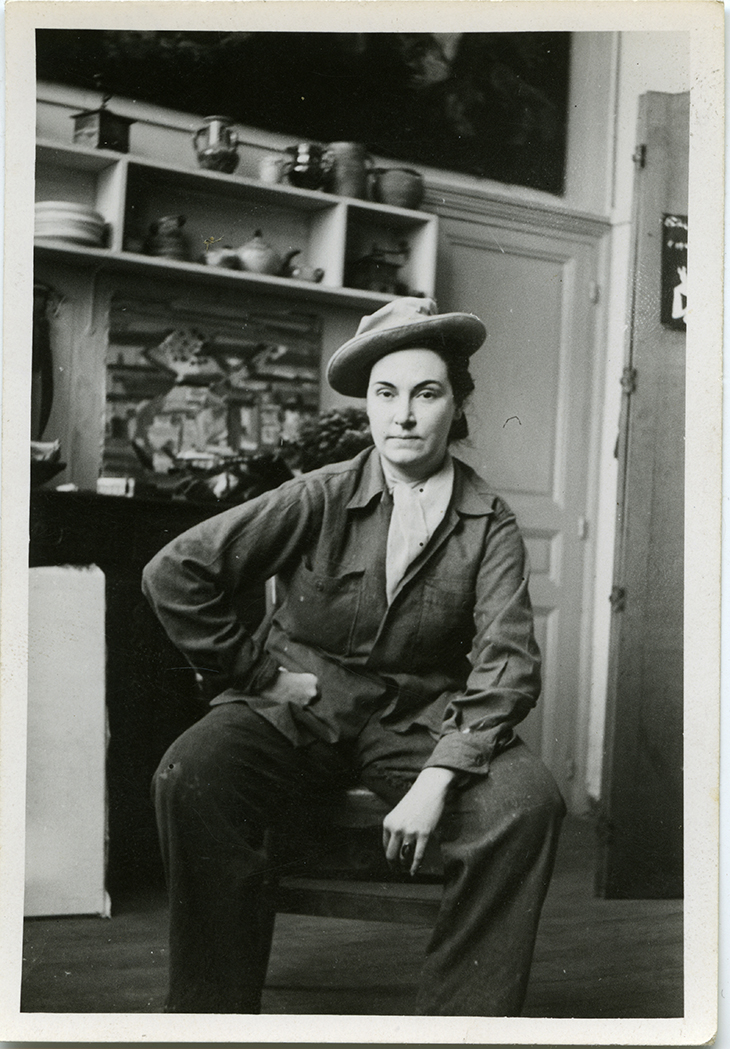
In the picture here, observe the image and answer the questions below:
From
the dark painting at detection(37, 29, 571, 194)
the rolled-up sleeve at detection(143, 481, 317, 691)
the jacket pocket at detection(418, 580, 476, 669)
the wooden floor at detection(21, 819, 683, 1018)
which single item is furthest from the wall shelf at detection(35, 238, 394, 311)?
the wooden floor at detection(21, 819, 683, 1018)

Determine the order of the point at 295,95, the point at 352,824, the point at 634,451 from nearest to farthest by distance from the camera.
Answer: the point at 352,824 → the point at 295,95 → the point at 634,451

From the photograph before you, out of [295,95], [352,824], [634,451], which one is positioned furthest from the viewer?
[634,451]

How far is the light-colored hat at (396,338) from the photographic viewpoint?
1.72 meters

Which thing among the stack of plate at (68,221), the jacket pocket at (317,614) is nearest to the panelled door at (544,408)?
the jacket pocket at (317,614)

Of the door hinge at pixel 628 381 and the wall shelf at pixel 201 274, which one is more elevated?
the wall shelf at pixel 201 274

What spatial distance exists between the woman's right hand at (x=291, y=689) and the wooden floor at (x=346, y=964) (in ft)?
1.31

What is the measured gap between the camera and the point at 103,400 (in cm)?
176

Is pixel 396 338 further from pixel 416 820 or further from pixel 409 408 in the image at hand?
pixel 416 820

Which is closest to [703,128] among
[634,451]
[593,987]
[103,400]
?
[634,451]

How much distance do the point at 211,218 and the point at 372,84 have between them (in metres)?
0.39

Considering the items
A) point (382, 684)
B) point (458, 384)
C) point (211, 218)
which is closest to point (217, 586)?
point (382, 684)

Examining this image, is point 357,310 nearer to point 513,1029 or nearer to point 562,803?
point 562,803

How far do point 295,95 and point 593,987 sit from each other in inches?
68.3

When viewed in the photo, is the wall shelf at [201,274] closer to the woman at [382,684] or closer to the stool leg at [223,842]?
the woman at [382,684]
